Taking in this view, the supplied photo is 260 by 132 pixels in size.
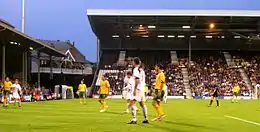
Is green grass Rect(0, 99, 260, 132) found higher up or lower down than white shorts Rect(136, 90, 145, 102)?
lower down

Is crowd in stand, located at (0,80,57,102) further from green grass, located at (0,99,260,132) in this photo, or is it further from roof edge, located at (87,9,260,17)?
green grass, located at (0,99,260,132)

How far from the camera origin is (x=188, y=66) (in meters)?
76.8

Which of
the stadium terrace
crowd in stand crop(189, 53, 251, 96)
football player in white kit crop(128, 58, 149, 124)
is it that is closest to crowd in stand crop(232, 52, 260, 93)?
the stadium terrace

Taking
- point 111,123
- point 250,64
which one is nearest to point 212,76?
point 250,64

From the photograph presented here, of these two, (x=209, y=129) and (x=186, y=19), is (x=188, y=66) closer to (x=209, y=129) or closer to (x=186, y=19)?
(x=186, y=19)

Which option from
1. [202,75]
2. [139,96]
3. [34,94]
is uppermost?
[202,75]

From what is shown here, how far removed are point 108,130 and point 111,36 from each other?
2660 inches

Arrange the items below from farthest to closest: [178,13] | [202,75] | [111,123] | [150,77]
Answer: [202,75] < [150,77] < [178,13] < [111,123]

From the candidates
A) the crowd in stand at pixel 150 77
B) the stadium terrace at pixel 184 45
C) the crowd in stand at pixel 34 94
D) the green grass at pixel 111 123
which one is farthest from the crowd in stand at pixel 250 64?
the green grass at pixel 111 123

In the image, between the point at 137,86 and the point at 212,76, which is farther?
the point at 212,76

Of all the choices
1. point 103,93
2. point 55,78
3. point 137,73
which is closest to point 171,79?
point 55,78

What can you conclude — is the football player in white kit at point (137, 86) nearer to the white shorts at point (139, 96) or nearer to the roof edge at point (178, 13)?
the white shorts at point (139, 96)

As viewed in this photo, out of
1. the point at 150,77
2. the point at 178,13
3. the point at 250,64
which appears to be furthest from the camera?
the point at 250,64

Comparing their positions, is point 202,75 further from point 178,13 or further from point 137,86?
point 137,86
